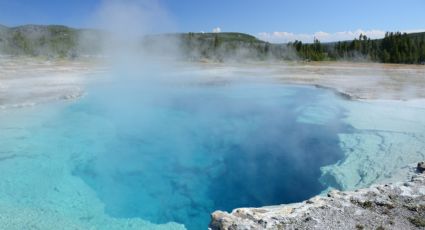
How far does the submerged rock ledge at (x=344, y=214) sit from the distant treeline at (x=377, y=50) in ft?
117

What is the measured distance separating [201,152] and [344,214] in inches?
180

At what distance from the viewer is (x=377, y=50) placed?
4044 cm

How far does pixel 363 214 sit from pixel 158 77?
1943 cm

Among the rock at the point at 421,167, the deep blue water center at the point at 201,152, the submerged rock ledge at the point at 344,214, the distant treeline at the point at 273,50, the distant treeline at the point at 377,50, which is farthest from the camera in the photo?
the distant treeline at the point at 273,50

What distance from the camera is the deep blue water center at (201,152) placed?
6.14m

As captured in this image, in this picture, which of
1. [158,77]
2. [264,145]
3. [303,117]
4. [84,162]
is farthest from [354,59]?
[84,162]

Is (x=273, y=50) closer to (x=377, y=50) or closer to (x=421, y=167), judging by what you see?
(x=377, y=50)

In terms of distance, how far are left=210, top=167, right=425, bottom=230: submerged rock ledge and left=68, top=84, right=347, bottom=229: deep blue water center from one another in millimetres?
1234

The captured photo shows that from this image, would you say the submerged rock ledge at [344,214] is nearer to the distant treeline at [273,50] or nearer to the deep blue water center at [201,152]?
the deep blue water center at [201,152]

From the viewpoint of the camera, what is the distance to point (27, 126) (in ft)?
32.3

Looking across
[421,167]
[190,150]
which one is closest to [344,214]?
[421,167]

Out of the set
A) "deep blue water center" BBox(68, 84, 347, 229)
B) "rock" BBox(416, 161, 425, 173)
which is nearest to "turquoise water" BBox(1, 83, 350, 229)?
"deep blue water center" BBox(68, 84, 347, 229)

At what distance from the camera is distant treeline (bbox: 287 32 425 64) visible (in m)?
35.8

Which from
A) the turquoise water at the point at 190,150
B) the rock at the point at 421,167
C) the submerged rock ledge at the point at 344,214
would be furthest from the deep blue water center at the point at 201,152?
the rock at the point at 421,167
